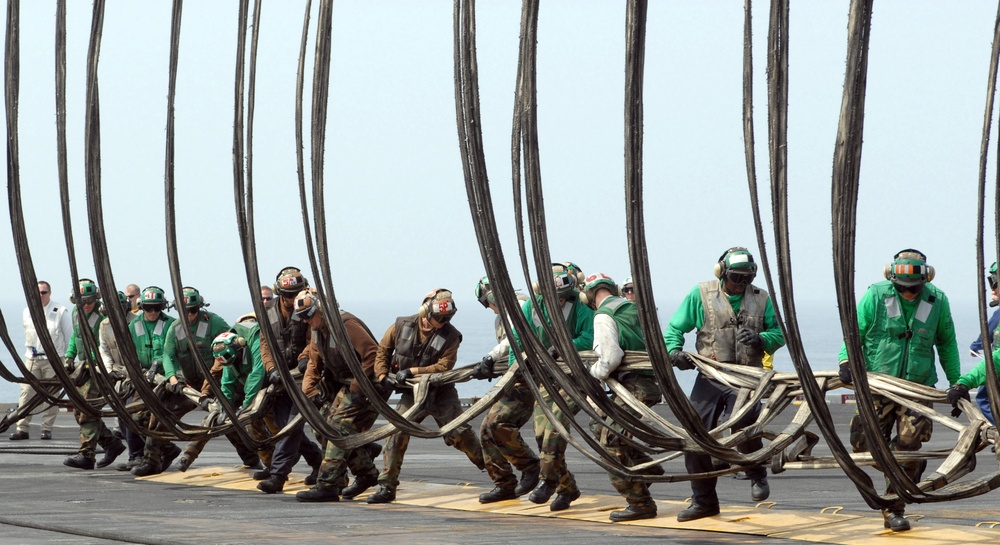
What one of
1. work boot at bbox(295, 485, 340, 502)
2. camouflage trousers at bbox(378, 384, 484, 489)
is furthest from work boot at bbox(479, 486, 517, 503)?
work boot at bbox(295, 485, 340, 502)

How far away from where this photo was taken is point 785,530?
9.66 metres

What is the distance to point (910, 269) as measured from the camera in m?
9.84

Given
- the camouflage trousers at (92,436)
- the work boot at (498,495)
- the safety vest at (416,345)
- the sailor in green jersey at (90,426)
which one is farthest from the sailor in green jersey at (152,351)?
the work boot at (498,495)

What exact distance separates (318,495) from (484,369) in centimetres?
166

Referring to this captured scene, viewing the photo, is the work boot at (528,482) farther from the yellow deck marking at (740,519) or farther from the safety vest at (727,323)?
the safety vest at (727,323)

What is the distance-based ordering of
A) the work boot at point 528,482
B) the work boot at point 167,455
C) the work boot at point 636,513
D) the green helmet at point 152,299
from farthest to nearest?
the green helmet at point 152,299, the work boot at point 167,455, the work boot at point 528,482, the work boot at point 636,513

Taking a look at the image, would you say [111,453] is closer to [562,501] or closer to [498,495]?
[498,495]

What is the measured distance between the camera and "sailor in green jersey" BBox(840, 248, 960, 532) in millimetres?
9850

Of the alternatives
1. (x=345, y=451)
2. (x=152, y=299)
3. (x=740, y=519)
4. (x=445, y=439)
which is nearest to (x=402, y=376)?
(x=445, y=439)

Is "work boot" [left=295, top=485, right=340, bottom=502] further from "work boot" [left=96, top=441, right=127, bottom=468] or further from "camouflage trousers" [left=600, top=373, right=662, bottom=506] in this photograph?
"work boot" [left=96, top=441, right=127, bottom=468]

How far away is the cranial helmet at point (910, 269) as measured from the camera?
9844 millimetres

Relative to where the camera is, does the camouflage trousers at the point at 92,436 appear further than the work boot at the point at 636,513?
Yes

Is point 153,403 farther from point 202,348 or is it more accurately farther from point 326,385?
point 202,348

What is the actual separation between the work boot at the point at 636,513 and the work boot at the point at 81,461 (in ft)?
20.5
